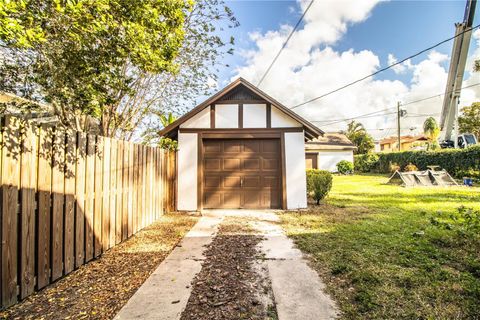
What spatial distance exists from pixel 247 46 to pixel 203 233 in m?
8.55

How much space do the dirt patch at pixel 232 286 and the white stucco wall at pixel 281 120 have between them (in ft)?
14.2

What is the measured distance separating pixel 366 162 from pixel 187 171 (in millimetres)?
22100

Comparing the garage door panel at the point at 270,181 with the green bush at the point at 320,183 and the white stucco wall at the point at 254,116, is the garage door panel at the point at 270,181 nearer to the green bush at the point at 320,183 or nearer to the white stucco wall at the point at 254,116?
the green bush at the point at 320,183

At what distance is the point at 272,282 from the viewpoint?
9.37ft

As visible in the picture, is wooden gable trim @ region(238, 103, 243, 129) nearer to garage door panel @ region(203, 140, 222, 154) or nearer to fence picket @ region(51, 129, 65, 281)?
garage door panel @ region(203, 140, 222, 154)

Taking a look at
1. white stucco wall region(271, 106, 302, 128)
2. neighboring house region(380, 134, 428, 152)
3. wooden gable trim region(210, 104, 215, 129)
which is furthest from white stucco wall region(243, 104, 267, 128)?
neighboring house region(380, 134, 428, 152)

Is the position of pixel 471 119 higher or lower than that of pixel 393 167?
higher

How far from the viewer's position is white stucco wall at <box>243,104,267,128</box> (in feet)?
24.6

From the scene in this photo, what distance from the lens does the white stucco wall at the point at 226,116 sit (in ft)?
24.6

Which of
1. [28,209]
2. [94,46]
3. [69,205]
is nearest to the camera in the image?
[28,209]

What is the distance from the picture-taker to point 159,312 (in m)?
2.26

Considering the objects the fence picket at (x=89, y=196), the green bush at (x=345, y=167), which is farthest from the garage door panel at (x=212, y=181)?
the green bush at (x=345, y=167)

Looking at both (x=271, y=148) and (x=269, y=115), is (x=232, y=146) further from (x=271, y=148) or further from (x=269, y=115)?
(x=269, y=115)

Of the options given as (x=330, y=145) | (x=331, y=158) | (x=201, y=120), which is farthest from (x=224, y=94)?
(x=330, y=145)
